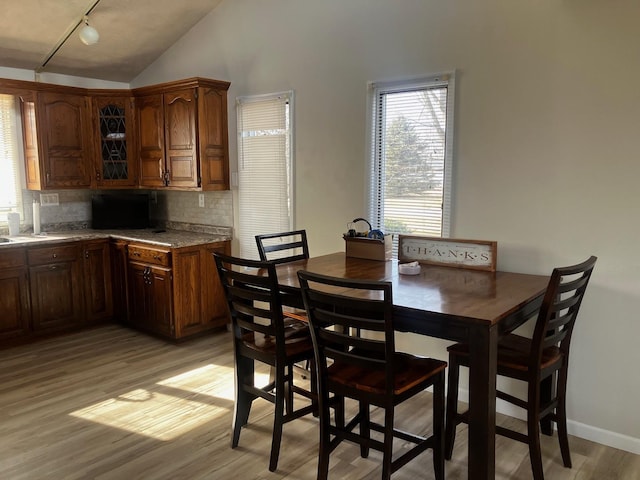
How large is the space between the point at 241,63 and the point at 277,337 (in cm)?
278

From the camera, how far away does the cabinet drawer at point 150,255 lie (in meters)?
4.21

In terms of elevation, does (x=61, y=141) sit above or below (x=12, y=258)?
above

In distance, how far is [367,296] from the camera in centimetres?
228

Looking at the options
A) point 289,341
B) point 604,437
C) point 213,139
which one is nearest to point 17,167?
point 213,139

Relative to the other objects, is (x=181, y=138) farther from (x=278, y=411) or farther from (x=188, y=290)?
(x=278, y=411)

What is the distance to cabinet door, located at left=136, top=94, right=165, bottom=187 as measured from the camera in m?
4.63

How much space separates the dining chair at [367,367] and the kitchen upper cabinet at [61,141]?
3395 mm

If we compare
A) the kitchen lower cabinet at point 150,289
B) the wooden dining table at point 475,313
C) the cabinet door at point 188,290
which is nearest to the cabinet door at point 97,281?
the kitchen lower cabinet at point 150,289

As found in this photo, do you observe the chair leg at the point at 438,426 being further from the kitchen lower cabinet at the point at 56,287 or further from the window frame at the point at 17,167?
the window frame at the point at 17,167

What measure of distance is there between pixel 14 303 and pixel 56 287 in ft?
1.14

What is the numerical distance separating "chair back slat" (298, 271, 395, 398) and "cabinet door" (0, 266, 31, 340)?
3154 mm

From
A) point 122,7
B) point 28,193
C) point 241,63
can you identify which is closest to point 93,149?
point 28,193

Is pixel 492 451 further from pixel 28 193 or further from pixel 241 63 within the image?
pixel 28 193

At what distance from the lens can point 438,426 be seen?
2.29 metres
